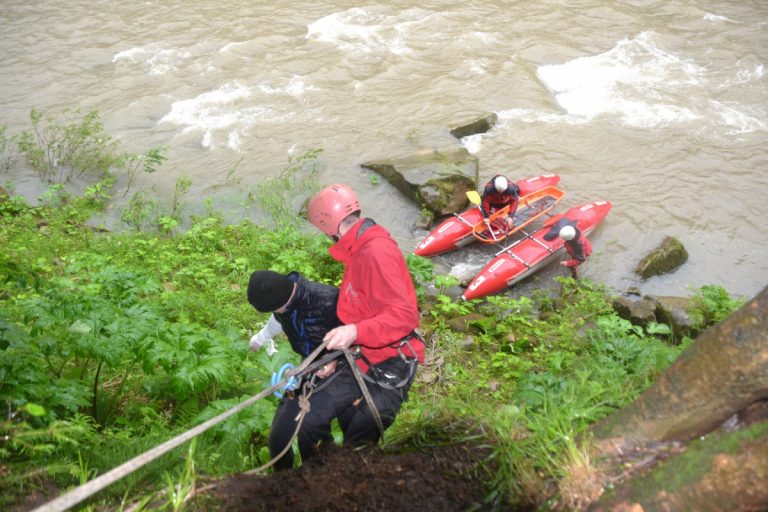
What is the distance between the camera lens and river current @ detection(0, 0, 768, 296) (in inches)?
424

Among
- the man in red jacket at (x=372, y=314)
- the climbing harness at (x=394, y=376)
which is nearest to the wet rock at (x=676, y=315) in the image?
the climbing harness at (x=394, y=376)

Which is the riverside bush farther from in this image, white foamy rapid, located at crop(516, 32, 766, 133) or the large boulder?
white foamy rapid, located at crop(516, 32, 766, 133)

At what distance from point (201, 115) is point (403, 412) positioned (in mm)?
10582

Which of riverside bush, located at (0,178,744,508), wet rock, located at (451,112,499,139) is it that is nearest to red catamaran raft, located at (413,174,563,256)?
riverside bush, located at (0,178,744,508)

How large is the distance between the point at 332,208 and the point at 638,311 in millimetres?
5370

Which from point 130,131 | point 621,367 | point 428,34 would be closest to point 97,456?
point 621,367

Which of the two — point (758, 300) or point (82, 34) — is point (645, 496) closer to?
point (758, 300)

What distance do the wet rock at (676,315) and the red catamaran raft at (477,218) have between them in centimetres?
279

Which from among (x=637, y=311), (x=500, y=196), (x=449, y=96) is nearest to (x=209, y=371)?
(x=637, y=311)

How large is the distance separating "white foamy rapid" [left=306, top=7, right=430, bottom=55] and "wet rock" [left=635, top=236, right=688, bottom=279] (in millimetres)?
8297

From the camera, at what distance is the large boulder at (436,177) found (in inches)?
416

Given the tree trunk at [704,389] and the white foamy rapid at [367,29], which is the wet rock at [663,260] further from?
the white foamy rapid at [367,29]

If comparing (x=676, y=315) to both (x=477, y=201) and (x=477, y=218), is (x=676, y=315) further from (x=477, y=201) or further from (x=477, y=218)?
(x=477, y=201)

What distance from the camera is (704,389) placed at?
2369 millimetres
